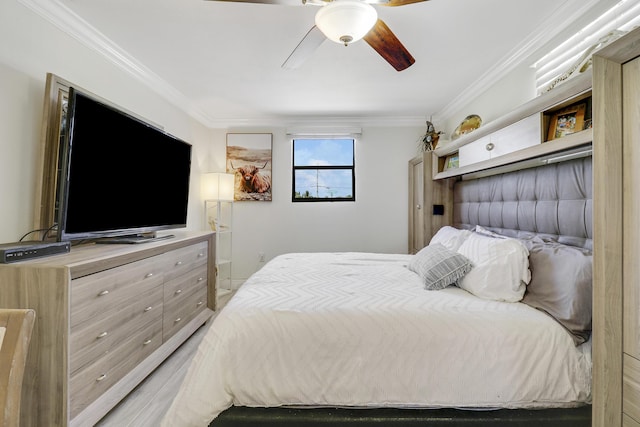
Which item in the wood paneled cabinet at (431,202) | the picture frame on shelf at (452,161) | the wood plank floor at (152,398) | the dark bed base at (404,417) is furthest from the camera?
the wood paneled cabinet at (431,202)

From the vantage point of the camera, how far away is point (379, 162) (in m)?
4.17

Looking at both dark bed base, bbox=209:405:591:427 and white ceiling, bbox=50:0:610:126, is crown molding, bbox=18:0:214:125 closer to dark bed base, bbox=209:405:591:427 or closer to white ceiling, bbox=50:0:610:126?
white ceiling, bbox=50:0:610:126

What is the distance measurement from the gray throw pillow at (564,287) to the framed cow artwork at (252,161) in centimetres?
328

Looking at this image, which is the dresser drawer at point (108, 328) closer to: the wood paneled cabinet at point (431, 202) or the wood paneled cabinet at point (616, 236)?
the wood paneled cabinet at point (616, 236)

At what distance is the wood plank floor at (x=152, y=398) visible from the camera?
5.23ft

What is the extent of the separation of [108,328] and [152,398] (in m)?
0.55

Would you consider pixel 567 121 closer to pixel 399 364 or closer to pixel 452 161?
pixel 452 161

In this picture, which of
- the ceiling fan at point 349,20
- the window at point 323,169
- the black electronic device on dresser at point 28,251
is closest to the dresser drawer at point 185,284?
the black electronic device on dresser at point 28,251

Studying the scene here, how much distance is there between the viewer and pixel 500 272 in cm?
157

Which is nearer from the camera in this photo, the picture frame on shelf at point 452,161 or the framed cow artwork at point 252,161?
the picture frame on shelf at point 452,161

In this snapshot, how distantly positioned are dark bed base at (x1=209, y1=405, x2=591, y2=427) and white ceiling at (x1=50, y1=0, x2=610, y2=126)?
220 cm

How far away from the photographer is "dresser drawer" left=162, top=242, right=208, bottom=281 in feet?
7.28

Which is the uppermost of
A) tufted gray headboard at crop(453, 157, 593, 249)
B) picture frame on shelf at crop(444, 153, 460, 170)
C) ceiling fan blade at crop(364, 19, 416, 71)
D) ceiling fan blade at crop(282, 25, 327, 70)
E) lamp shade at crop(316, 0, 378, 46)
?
ceiling fan blade at crop(282, 25, 327, 70)

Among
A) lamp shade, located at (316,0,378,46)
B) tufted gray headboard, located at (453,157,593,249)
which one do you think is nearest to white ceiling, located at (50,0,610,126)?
lamp shade, located at (316,0,378,46)
